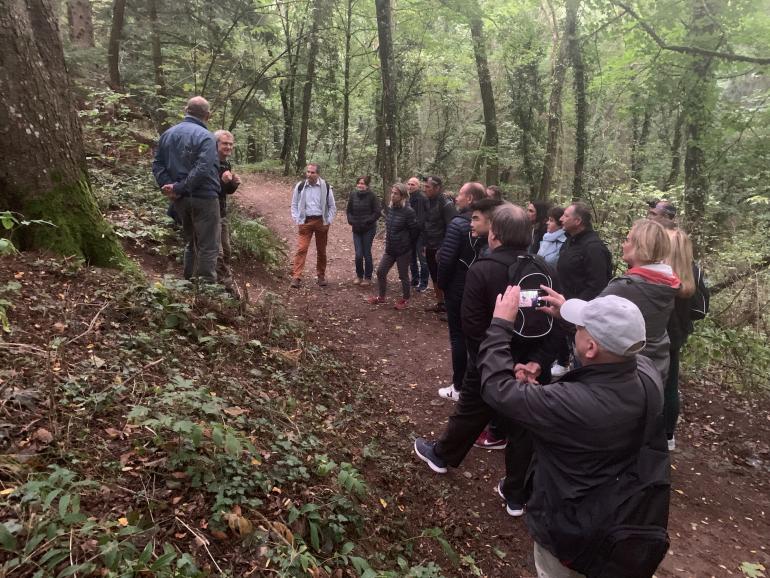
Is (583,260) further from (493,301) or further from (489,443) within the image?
(489,443)

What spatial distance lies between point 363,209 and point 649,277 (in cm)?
601

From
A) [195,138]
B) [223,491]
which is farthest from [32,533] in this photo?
[195,138]

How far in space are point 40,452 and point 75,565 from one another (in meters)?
0.90

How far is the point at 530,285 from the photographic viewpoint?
3.60 meters

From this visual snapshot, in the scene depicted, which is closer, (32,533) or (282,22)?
(32,533)

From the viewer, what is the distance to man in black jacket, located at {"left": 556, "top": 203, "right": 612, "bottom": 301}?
5.11 m

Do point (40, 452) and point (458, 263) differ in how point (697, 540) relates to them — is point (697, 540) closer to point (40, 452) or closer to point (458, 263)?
point (458, 263)

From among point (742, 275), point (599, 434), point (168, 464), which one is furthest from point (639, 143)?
point (168, 464)

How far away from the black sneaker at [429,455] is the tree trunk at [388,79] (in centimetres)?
818

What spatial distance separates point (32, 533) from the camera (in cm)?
202

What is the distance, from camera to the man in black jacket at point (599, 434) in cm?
215

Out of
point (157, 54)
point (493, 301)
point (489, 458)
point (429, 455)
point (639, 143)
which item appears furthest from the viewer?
point (639, 143)

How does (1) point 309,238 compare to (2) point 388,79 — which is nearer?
(1) point 309,238

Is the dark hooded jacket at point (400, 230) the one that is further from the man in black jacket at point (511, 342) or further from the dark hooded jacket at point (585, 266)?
the man in black jacket at point (511, 342)
